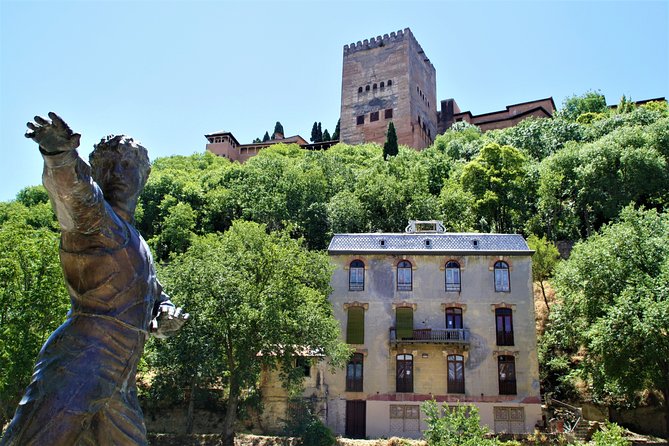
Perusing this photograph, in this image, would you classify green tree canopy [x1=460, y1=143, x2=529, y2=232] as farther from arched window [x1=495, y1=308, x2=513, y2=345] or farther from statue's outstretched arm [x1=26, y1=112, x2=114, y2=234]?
statue's outstretched arm [x1=26, y1=112, x2=114, y2=234]

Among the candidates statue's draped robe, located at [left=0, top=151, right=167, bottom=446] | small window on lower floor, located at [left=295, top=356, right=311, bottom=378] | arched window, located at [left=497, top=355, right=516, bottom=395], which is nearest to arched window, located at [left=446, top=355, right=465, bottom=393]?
arched window, located at [left=497, top=355, right=516, bottom=395]

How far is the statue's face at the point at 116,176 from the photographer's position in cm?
577

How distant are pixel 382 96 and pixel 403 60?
645 cm

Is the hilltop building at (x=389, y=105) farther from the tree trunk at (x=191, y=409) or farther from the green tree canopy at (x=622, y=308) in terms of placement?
the tree trunk at (x=191, y=409)

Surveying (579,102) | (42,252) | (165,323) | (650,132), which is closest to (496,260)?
(42,252)

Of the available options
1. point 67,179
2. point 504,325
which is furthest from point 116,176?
point 504,325

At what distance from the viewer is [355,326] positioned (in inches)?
1294

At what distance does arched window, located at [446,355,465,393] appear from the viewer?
103 feet

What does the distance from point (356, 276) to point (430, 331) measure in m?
4.90

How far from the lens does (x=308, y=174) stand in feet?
186

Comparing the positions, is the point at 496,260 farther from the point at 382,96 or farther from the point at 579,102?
the point at 382,96

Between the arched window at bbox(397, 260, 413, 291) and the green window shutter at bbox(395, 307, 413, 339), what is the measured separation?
114 centimetres

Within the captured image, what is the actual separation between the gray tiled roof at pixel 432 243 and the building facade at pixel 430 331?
0.18 feet

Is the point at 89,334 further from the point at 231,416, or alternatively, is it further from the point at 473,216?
the point at 473,216
